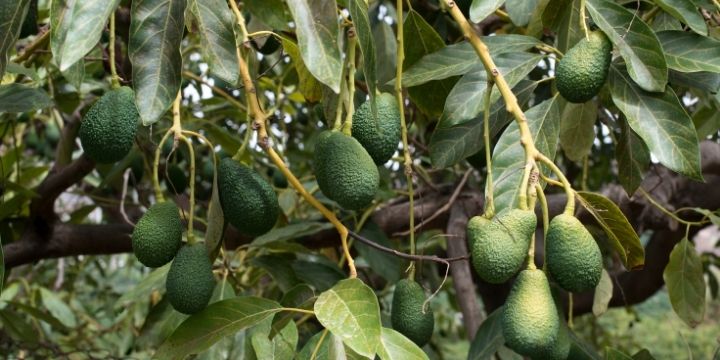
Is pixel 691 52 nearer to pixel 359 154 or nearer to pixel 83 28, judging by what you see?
pixel 359 154

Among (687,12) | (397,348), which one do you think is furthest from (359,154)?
(687,12)

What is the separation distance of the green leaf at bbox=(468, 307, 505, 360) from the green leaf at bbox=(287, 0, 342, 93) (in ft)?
2.12

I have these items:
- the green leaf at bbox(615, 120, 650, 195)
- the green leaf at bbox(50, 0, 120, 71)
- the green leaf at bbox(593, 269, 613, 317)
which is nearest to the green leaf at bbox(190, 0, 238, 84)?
the green leaf at bbox(50, 0, 120, 71)

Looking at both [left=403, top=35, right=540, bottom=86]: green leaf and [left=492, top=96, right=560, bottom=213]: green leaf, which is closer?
[left=492, top=96, right=560, bottom=213]: green leaf

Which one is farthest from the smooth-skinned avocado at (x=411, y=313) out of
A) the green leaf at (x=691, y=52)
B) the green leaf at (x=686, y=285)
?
the green leaf at (x=686, y=285)

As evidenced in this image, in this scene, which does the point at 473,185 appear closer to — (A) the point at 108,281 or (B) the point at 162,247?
(B) the point at 162,247

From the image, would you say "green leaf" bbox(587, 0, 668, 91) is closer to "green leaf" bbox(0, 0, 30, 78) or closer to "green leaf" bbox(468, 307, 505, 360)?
"green leaf" bbox(468, 307, 505, 360)

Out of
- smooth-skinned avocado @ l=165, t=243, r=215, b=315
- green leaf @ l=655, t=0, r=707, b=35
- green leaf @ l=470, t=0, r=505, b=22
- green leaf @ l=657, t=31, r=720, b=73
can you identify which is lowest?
smooth-skinned avocado @ l=165, t=243, r=215, b=315

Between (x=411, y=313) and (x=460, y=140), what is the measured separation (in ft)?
1.06

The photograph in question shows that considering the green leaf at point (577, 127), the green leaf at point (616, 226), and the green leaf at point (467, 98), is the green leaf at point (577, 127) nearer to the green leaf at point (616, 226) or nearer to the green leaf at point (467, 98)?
Answer: the green leaf at point (467, 98)

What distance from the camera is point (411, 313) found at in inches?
50.0

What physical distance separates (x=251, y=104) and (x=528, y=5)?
540 mm

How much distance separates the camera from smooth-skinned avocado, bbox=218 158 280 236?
1.23 m

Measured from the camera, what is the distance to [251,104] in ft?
4.04
